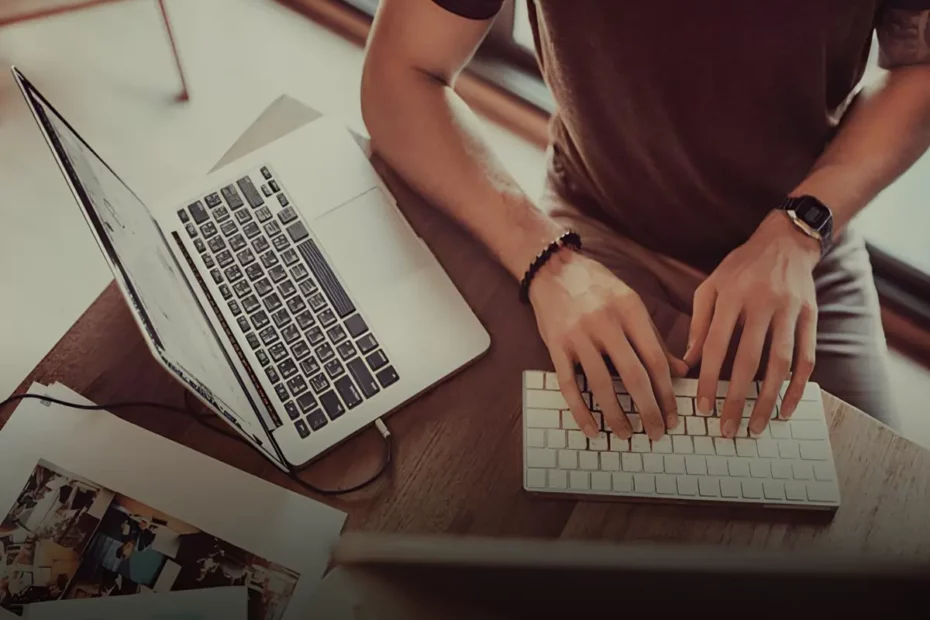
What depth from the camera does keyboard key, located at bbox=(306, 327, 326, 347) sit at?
0.74 m

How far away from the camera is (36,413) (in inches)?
28.2

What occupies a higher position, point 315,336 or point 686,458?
point 315,336

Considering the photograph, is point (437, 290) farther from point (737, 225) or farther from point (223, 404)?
point (737, 225)

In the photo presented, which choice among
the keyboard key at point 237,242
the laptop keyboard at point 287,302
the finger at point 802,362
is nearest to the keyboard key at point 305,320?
the laptop keyboard at point 287,302

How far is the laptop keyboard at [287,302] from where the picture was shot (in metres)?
0.72

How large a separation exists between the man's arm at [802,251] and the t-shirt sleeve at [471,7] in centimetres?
35

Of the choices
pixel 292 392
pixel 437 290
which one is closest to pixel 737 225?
pixel 437 290

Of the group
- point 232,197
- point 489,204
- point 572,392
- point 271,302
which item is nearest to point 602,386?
point 572,392

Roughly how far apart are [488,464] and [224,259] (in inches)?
13.5

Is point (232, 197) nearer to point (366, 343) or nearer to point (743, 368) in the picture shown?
point (366, 343)

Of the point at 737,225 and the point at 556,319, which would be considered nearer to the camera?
the point at 556,319

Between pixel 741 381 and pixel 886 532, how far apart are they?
171 millimetres

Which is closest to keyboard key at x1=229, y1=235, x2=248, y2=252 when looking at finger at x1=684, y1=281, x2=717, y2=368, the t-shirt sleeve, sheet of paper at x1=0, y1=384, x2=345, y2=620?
sheet of paper at x1=0, y1=384, x2=345, y2=620

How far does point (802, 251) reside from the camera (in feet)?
2.58
